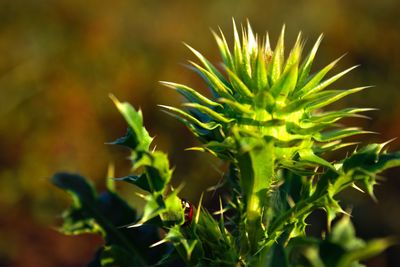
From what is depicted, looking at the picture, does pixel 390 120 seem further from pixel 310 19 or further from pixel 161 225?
pixel 161 225

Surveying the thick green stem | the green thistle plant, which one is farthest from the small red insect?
the thick green stem

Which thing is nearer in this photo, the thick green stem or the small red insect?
the thick green stem

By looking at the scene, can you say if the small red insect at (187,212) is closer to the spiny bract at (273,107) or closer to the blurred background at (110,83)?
the spiny bract at (273,107)

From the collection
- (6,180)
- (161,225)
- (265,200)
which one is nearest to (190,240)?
(161,225)

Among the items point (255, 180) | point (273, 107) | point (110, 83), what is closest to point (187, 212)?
point (255, 180)

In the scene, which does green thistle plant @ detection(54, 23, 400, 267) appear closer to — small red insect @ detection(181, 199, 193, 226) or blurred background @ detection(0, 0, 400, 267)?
small red insect @ detection(181, 199, 193, 226)

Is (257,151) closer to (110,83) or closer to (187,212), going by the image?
(187,212)
